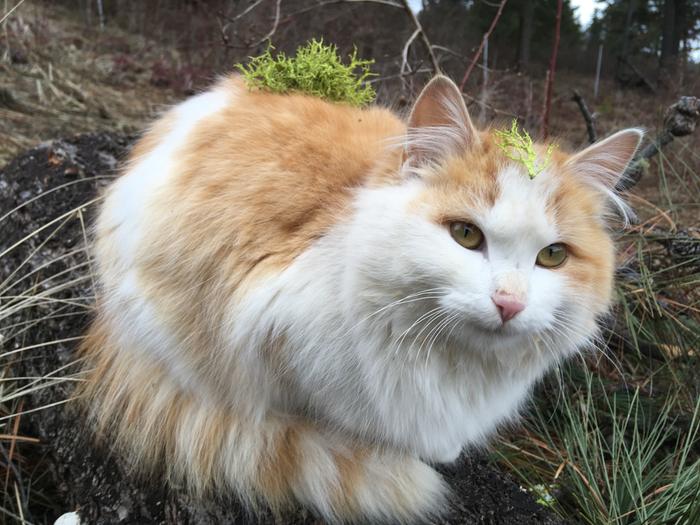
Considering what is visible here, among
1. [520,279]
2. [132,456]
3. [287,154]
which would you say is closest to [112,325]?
[132,456]

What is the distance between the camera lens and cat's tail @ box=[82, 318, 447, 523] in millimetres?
1354

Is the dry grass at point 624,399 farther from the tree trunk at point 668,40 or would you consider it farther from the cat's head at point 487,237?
the tree trunk at point 668,40

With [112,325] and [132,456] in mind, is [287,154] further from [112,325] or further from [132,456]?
[132,456]

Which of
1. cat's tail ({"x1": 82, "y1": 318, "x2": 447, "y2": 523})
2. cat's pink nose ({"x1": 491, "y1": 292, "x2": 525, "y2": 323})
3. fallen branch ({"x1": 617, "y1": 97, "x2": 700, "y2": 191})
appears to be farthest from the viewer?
fallen branch ({"x1": 617, "y1": 97, "x2": 700, "y2": 191})

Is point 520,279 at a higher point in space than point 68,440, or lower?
higher

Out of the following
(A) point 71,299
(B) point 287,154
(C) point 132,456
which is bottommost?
(C) point 132,456

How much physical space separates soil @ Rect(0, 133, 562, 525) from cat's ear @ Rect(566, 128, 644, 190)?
918 mm

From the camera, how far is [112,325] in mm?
1531

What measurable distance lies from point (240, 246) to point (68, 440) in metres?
0.84

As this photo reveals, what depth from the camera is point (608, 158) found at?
126 cm

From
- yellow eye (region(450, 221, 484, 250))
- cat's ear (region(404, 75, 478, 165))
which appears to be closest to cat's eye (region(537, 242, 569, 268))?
yellow eye (region(450, 221, 484, 250))

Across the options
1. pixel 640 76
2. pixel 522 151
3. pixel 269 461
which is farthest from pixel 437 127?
pixel 640 76

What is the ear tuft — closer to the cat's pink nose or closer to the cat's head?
the cat's head

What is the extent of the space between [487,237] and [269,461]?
0.76 metres
